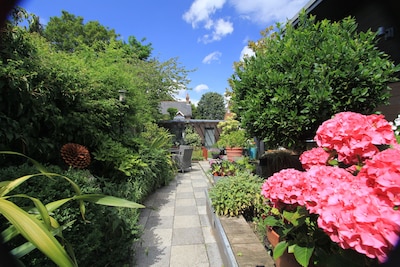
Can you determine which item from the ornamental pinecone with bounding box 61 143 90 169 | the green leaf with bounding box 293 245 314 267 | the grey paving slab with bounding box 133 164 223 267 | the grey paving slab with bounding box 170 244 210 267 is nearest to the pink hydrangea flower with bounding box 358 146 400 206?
the green leaf with bounding box 293 245 314 267

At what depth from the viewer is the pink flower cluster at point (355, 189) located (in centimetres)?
71

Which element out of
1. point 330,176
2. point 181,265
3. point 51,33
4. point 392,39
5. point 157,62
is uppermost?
point 51,33

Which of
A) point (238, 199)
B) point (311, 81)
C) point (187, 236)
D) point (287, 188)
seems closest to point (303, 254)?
point (287, 188)

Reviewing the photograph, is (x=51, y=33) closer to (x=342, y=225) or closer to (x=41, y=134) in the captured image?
(x=41, y=134)

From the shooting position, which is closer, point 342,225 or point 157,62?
point 342,225

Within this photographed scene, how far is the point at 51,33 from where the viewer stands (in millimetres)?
16844

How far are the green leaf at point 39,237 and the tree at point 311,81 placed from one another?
2415 mm

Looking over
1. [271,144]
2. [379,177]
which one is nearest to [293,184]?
[379,177]

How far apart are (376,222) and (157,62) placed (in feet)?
47.8

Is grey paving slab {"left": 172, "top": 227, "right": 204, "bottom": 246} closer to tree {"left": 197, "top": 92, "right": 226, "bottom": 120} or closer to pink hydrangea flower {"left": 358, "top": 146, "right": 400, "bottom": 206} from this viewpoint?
pink hydrangea flower {"left": 358, "top": 146, "right": 400, "bottom": 206}

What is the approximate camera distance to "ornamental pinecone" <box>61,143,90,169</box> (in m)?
2.71

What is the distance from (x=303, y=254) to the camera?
1.07 m

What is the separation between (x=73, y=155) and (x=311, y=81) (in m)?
3.04

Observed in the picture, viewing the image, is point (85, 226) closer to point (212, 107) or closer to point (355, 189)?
point (355, 189)
